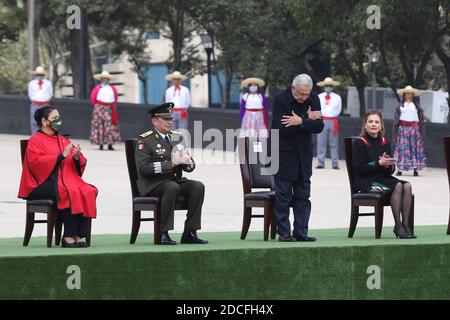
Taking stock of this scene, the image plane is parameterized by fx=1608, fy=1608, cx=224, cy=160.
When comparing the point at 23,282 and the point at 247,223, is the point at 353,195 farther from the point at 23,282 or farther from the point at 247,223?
the point at 23,282

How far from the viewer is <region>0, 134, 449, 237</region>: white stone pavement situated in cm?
1866

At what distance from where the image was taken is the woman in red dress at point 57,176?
1406 centimetres

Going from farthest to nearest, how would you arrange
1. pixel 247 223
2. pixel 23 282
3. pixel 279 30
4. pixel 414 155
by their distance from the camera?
pixel 279 30 → pixel 414 155 → pixel 247 223 → pixel 23 282

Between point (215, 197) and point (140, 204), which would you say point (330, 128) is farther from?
point (140, 204)

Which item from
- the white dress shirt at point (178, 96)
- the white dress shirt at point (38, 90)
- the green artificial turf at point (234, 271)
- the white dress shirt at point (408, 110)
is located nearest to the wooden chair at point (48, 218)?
the green artificial turf at point (234, 271)

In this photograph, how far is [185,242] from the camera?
14172 mm

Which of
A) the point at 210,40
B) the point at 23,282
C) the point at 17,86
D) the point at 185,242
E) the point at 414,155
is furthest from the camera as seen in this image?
the point at 17,86

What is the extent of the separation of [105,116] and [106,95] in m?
0.56

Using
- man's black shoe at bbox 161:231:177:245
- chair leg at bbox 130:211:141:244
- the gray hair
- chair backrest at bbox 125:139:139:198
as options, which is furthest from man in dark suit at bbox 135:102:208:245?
the gray hair

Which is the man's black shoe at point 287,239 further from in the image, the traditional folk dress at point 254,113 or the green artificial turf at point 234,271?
the traditional folk dress at point 254,113

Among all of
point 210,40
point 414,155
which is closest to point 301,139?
point 414,155

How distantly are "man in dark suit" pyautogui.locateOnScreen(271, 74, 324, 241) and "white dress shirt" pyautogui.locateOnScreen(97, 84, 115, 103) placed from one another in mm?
18058

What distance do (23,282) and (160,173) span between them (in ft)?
7.88

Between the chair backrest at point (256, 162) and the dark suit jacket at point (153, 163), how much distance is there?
47.9 inches
